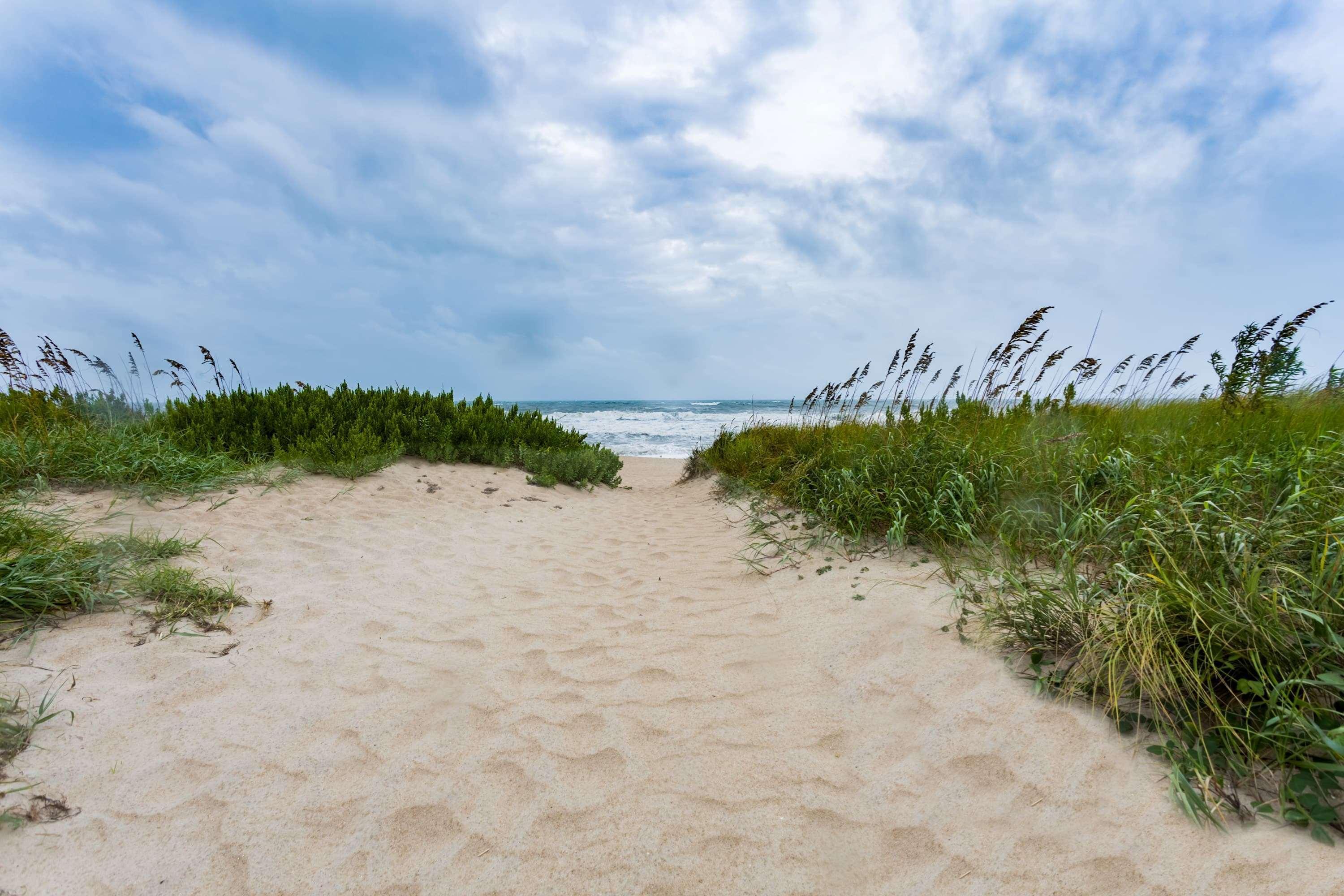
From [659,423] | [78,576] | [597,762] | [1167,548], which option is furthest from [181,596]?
[659,423]

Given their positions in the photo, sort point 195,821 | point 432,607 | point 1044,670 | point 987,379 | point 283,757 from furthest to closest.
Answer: point 987,379 < point 432,607 < point 1044,670 < point 283,757 < point 195,821

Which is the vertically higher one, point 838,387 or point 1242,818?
point 838,387

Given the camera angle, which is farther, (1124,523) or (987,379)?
(987,379)

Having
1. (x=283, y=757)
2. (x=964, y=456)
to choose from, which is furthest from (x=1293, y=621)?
(x=283, y=757)

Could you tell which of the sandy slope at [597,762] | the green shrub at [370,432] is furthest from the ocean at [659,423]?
the sandy slope at [597,762]

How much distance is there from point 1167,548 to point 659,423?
28248 mm

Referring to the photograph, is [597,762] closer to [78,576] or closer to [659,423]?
[78,576]

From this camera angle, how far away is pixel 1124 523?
3.46 meters

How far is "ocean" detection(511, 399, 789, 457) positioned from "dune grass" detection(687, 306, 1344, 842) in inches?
330

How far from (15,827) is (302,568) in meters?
2.77

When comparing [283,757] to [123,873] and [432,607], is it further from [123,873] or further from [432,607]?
[432,607]

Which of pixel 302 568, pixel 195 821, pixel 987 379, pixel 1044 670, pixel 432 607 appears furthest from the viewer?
pixel 987 379

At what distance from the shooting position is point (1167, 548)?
298cm

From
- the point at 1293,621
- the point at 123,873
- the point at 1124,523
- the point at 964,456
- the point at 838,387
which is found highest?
the point at 838,387
